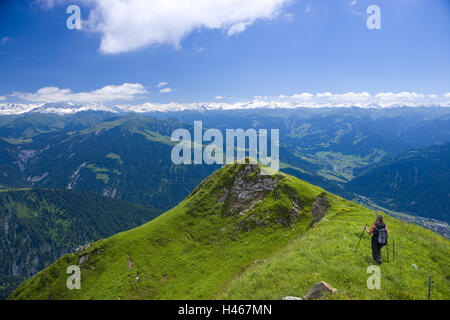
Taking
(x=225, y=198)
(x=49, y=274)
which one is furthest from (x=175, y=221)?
(x=49, y=274)

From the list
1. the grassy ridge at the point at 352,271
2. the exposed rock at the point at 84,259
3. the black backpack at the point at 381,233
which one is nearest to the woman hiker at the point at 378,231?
the black backpack at the point at 381,233

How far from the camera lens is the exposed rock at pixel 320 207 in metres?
49.1

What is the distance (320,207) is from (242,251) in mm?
21623

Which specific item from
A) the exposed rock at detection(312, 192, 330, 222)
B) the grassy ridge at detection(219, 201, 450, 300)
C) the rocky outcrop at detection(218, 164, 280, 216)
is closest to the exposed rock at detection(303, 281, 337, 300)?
the grassy ridge at detection(219, 201, 450, 300)

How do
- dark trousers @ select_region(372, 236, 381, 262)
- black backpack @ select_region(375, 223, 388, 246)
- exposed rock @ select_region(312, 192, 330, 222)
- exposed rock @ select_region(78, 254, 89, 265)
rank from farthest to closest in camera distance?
exposed rock @ select_region(78, 254, 89, 265) < exposed rock @ select_region(312, 192, 330, 222) < dark trousers @ select_region(372, 236, 381, 262) < black backpack @ select_region(375, 223, 388, 246)

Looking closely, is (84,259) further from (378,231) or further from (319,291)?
(378,231)

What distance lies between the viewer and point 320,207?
168 ft

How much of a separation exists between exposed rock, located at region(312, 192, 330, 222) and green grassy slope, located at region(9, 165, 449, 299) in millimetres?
1150

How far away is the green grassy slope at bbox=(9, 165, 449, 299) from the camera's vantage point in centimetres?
2070

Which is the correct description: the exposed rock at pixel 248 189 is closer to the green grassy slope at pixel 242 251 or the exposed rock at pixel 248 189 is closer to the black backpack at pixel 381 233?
the green grassy slope at pixel 242 251

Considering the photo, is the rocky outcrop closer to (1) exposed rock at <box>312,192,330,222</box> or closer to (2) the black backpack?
(1) exposed rock at <box>312,192,330,222</box>

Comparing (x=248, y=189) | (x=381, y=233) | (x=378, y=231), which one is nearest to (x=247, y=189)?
(x=248, y=189)
